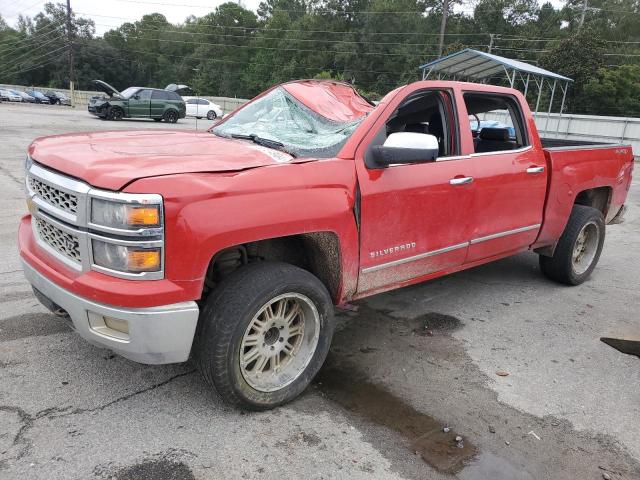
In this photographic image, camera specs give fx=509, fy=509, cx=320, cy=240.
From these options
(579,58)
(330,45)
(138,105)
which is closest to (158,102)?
(138,105)

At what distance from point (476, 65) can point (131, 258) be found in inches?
835

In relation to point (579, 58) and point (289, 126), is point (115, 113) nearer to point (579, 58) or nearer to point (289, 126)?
point (289, 126)

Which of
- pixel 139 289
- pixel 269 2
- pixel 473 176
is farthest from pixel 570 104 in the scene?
pixel 269 2

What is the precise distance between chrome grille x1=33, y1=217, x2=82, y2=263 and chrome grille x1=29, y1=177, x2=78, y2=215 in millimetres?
131

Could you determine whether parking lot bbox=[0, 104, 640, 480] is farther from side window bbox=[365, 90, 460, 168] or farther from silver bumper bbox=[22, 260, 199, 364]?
side window bbox=[365, 90, 460, 168]

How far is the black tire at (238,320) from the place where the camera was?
102 inches

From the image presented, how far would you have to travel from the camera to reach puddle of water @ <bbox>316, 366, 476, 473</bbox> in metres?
2.64

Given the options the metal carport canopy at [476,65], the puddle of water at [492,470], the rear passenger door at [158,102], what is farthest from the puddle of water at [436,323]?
the rear passenger door at [158,102]

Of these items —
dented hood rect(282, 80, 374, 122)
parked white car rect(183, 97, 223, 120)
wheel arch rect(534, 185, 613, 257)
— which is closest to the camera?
dented hood rect(282, 80, 374, 122)

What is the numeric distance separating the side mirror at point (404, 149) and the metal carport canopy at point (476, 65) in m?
17.1

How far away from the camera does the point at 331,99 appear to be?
3936 mm

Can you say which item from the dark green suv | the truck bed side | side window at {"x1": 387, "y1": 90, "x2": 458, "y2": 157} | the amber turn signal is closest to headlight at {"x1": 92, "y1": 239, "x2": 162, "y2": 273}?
the amber turn signal

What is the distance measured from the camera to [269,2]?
9488 centimetres

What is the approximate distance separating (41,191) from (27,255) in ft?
1.36
